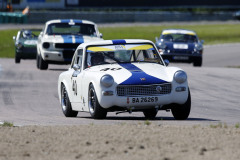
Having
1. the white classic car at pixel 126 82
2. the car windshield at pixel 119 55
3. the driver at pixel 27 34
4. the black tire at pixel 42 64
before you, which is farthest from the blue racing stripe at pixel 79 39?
the car windshield at pixel 119 55

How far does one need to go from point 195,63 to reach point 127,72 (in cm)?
1681

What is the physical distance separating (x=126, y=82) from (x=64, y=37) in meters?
12.3

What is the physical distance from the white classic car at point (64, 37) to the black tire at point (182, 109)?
1107 centimetres

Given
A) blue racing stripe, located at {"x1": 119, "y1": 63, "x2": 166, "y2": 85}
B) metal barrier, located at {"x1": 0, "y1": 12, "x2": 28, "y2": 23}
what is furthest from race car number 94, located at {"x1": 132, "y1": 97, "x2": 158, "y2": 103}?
metal barrier, located at {"x1": 0, "y1": 12, "x2": 28, "y2": 23}

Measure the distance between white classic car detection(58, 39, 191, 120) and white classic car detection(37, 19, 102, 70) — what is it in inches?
398


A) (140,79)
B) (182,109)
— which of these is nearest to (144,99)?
(140,79)

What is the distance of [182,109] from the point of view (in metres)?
10.7

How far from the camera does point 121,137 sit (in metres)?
7.96

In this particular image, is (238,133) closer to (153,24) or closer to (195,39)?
(195,39)

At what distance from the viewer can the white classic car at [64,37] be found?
2200cm

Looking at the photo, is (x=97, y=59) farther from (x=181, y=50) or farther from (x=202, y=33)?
(x=202, y=33)

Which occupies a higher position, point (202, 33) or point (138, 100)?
point (138, 100)

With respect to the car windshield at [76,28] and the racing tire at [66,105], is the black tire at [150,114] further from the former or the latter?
the car windshield at [76,28]

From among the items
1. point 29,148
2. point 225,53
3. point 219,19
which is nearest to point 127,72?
point 29,148
